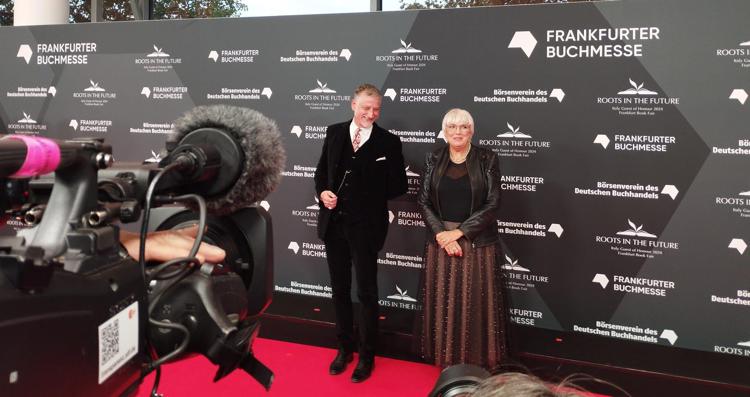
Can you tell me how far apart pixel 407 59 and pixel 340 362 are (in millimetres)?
1874

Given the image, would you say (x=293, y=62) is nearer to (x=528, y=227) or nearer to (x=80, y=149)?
(x=528, y=227)

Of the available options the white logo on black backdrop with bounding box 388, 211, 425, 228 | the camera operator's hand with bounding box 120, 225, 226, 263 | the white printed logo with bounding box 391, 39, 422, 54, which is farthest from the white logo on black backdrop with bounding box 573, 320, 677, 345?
the camera operator's hand with bounding box 120, 225, 226, 263

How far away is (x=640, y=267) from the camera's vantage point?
10.2ft

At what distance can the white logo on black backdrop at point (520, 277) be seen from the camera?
3293 mm

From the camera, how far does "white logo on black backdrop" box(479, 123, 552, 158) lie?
10.8 feet

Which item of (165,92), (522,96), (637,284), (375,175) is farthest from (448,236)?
(165,92)

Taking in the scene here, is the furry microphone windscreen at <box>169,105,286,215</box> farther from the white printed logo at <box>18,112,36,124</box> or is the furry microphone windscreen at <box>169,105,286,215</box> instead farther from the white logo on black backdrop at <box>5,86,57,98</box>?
the white printed logo at <box>18,112,36,124</box>

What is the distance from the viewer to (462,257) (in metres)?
2.87

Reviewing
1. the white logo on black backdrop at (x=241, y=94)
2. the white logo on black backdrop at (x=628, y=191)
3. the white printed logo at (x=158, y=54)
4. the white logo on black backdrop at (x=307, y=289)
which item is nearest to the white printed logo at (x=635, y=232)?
the white logo on black backdrop at (x=628, y=191)

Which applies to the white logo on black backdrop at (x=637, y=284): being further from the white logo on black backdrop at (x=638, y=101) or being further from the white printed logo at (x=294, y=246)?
the white printed logo at (x=294, y=246)

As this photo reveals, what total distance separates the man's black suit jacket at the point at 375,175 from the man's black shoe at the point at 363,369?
2.08ft

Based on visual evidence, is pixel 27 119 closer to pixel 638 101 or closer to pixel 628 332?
pixel 638 101

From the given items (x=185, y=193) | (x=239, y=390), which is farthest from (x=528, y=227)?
(x=185, y=193)

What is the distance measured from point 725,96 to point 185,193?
302 centimetres
